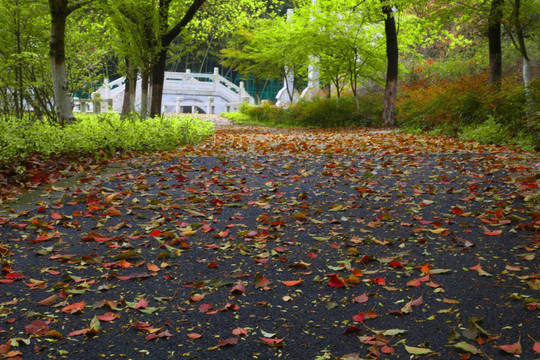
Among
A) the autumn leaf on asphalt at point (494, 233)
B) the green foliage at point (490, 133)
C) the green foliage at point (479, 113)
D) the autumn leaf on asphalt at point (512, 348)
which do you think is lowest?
the autumn leaf on asphalt at point (512, 348)

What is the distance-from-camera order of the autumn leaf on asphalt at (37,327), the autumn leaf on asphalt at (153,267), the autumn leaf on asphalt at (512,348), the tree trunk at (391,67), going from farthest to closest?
the tree trunk at (391,67) < the autumn leaf on asphalt at (153,267) < the autumn leaf on asphalt at (37,327) < the autumn leaf on asphalt at (512,348)

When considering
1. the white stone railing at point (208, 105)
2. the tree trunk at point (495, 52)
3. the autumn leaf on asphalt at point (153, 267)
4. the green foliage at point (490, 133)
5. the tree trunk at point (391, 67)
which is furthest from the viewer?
the white stone railing at point (208, 105)

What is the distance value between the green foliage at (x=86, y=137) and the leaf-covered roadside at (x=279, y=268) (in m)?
1.71

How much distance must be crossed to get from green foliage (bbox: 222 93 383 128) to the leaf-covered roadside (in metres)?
12.2

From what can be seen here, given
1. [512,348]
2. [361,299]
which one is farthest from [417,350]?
[361,299]

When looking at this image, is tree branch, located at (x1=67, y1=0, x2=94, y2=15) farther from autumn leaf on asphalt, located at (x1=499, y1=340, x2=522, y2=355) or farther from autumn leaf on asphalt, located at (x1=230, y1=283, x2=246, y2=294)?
autumn leaf on asphalt, located at (x1=499, y1=340, x2=522, y2=355)

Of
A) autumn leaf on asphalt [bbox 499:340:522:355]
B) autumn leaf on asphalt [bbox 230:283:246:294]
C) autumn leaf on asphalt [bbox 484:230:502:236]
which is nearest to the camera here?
autumn leaf on asphalt [bbox 499:340:522:355]

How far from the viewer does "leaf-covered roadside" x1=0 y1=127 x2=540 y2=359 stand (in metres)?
2.64

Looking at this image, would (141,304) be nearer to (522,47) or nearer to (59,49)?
(59,49)

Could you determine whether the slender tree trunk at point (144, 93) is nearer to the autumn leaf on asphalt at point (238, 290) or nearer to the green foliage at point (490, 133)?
the green foliage at point (490, 133)

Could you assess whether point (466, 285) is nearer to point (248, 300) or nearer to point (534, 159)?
point (248, 300)

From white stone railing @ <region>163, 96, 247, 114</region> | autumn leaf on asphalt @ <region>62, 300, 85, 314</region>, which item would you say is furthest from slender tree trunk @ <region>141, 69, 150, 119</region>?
white stone railing @ <region>163, 96, 247, 114</region>

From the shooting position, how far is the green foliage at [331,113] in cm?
1838

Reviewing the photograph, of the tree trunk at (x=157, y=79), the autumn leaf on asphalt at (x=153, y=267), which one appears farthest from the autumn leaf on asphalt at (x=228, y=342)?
the tree trunk at (x=157, y=79)
